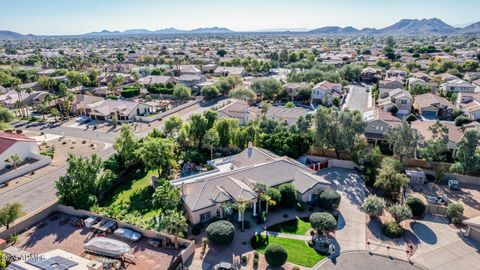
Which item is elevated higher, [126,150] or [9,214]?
[126,150]

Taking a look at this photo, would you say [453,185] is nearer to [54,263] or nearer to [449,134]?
[449,134]

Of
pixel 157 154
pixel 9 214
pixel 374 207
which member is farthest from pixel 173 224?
pixel 374 207

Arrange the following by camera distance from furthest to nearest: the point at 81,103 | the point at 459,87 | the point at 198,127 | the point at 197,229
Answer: the point at 459,87
the point at 81,103
the point at 198,127
the point at 197,229

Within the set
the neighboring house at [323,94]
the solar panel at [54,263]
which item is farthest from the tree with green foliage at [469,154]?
the solar panel at [54,263]

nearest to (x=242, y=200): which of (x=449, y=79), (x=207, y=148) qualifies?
(x=207, y=148)

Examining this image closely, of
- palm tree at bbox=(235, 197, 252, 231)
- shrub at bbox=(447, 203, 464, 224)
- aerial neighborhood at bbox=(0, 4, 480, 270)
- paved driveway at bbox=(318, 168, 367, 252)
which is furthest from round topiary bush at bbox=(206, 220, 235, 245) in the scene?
shrub at bbox=(447, 203, 464, 224)

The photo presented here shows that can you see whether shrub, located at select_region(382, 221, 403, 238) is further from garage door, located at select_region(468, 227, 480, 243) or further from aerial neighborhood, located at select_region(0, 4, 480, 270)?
garage door, located at select_region(468, 227, 480, 243)
